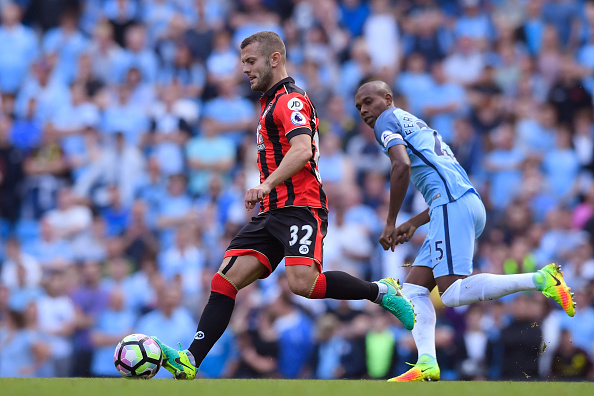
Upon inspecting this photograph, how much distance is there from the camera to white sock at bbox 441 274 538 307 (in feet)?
20.6

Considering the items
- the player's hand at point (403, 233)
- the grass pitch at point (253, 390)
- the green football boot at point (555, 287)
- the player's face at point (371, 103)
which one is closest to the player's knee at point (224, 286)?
the grass pitch at point (253, 390)

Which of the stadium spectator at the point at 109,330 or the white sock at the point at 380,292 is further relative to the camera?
the stadium spectator at the point at 109,330

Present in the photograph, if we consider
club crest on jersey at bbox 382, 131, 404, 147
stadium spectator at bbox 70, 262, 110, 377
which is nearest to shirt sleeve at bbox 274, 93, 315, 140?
club crest on jersey at bbox 382, 131, 404, 147

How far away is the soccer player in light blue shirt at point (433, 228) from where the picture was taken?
6332 mm

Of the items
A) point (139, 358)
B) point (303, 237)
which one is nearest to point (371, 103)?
point (303, 237)

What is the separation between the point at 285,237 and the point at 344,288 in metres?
0.57

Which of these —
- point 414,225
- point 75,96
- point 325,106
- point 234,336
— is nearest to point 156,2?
point 75,96

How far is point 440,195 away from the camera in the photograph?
263 inches

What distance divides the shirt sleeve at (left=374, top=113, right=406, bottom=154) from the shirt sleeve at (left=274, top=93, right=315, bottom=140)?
2.26ft

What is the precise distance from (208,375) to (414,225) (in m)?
4.24

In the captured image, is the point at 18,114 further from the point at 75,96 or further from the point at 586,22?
the point at 586,22

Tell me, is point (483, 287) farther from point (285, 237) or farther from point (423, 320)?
point (285, 237)

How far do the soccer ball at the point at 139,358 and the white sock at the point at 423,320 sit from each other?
2.01 meters

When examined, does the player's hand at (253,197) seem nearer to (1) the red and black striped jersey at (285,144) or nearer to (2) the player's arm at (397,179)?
(1) the red and black striped jersey at (285,144)
